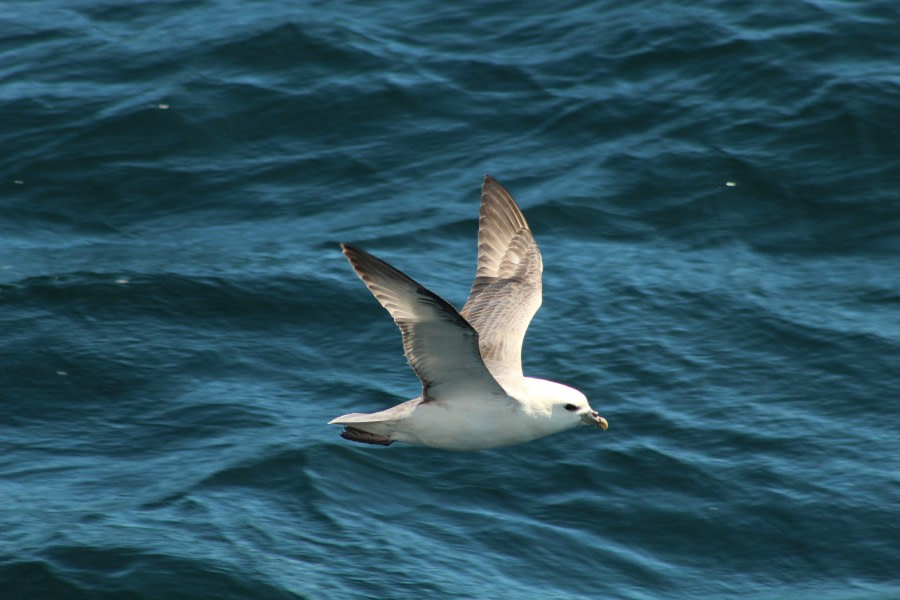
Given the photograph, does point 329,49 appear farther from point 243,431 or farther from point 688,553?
point 688,553

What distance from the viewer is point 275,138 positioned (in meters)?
17.9

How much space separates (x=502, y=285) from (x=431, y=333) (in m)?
2.47

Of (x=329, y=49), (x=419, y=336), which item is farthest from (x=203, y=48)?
(x=419, y=336)

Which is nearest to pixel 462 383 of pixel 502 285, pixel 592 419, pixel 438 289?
pixel 592 419

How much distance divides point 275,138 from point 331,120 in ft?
2.50

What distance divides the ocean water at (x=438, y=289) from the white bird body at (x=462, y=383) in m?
2.58

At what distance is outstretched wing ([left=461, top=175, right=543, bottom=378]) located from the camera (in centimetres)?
1066

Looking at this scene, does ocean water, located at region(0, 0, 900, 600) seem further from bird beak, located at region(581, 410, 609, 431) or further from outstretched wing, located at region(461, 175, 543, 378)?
bird beak, located at region(581, 410, 609, 431)

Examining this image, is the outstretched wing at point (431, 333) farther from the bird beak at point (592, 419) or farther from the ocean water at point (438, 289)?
the ocean water at point (438, 289)

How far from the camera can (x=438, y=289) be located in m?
15.5

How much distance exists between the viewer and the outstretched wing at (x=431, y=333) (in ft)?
28.7

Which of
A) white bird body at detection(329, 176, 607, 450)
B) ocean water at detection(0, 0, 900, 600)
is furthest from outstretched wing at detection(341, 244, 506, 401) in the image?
ocean water at detection(0, 0, 900, 600)

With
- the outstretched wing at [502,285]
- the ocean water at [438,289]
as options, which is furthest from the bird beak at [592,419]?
the ocean water at [438,289]

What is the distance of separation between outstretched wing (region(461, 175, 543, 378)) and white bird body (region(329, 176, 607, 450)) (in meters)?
0.01
